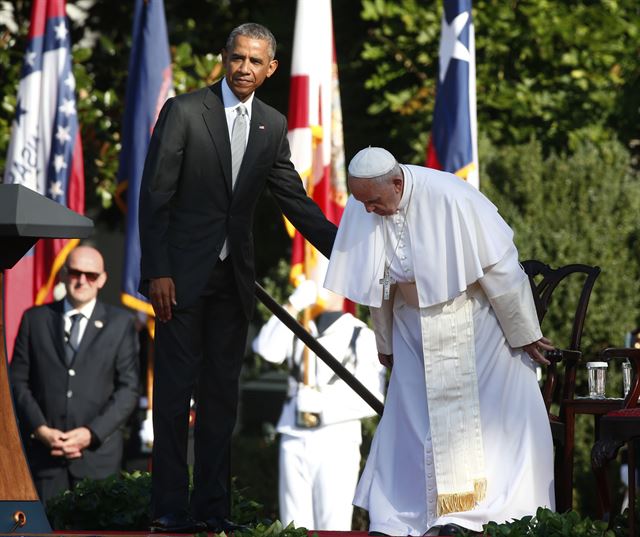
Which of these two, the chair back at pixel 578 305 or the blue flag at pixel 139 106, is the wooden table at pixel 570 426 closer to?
the chair back at pixel 578 305

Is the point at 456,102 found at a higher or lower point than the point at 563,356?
higher

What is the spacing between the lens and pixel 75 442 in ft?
29.3

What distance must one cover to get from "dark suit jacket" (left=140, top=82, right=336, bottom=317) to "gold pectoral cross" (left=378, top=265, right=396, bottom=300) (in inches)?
21.0

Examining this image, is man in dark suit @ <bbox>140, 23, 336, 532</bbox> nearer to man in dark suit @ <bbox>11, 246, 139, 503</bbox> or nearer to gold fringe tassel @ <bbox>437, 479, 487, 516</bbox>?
gold fringe tassel @ <bbox>437, 479, 487, 516</bbox>

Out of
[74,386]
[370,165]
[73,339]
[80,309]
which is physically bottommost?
[74,386]

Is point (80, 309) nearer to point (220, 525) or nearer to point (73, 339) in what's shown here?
point (73, 339)

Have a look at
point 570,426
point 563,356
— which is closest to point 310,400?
point 570,426

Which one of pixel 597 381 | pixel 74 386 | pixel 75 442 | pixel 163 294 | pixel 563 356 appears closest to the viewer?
pixel 163 294

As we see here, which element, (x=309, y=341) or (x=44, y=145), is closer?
(x=309, y=341)

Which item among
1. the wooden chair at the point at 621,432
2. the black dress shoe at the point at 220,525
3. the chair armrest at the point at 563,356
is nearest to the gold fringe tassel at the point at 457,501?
the wooden chair at the point at 621,432

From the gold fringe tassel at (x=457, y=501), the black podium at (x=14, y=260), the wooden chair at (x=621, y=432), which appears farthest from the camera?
the gold fringe tassel at (x=457, y=501)

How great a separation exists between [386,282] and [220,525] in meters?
1.19

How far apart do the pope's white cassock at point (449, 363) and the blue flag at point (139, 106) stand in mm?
4378

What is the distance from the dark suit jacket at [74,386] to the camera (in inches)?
355
